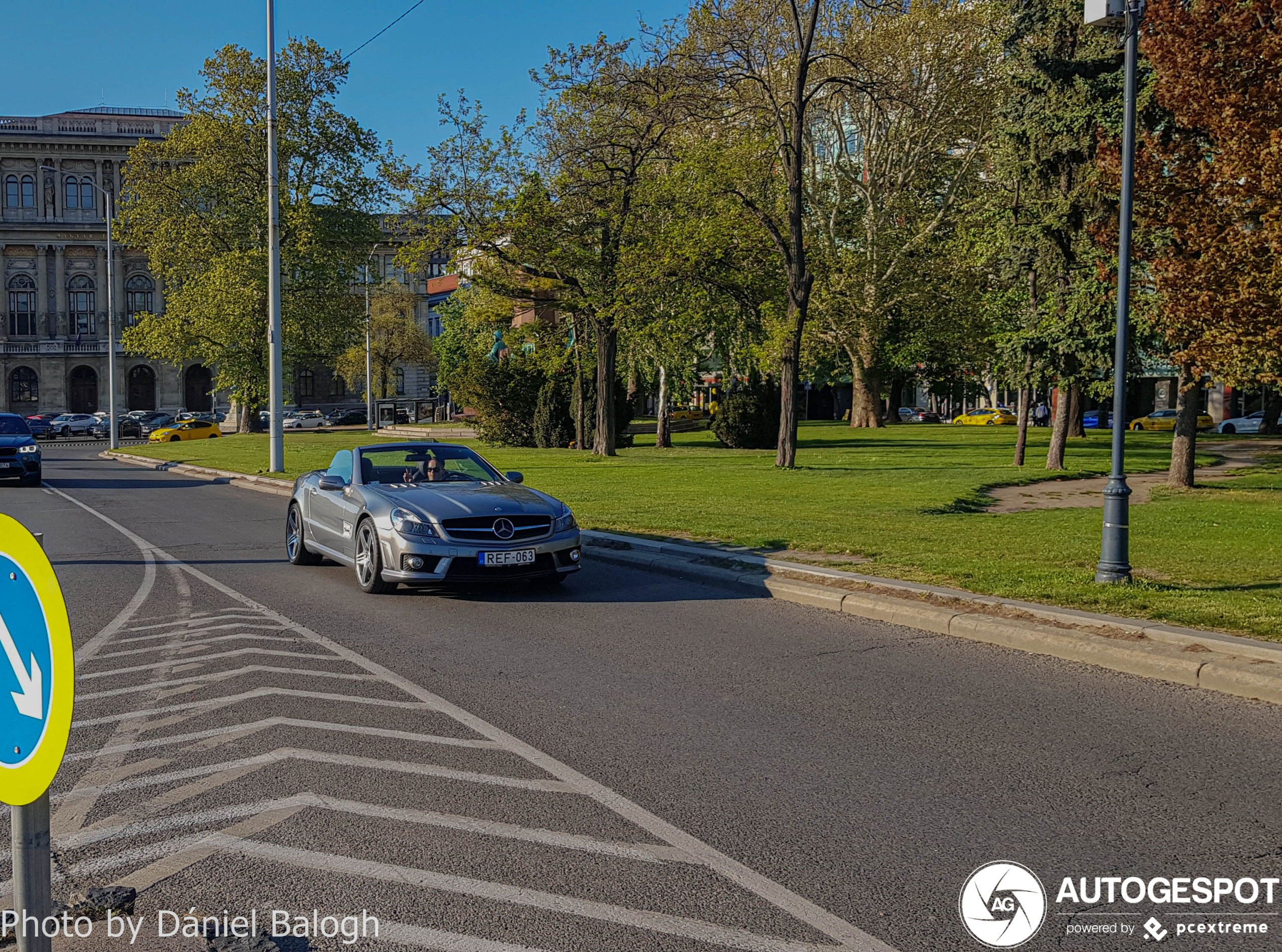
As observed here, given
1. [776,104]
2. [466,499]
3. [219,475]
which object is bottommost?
[219,475]

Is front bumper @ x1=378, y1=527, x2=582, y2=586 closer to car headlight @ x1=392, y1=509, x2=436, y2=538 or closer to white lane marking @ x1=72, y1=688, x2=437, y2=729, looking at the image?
car headlight @ x1=392, y1=509, x2=436, y2=538

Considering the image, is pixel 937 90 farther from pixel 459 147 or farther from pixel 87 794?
pixel 87 794

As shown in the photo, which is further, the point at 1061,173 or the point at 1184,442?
the point at 1061,173

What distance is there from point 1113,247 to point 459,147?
18.4m

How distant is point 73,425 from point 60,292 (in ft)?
112

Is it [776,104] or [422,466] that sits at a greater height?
[776,104]

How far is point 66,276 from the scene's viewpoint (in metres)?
100

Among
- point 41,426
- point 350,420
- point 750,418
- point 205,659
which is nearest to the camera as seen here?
point 205,659

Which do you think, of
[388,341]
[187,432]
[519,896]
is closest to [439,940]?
[519,896]

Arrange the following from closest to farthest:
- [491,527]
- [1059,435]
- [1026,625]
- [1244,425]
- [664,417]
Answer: [1026,625] < [491,527] < [1059,435] < [664,417] < [1244,425]

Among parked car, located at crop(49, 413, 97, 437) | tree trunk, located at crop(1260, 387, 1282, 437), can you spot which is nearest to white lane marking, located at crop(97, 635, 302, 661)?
tree trunk, located at crop(1260, 387, 1282, 437)

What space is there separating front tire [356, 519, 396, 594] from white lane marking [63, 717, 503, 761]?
4.31m

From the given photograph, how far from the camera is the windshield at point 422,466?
38.8 ft

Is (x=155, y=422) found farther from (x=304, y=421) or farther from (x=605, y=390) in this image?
(x=605, y=390)
